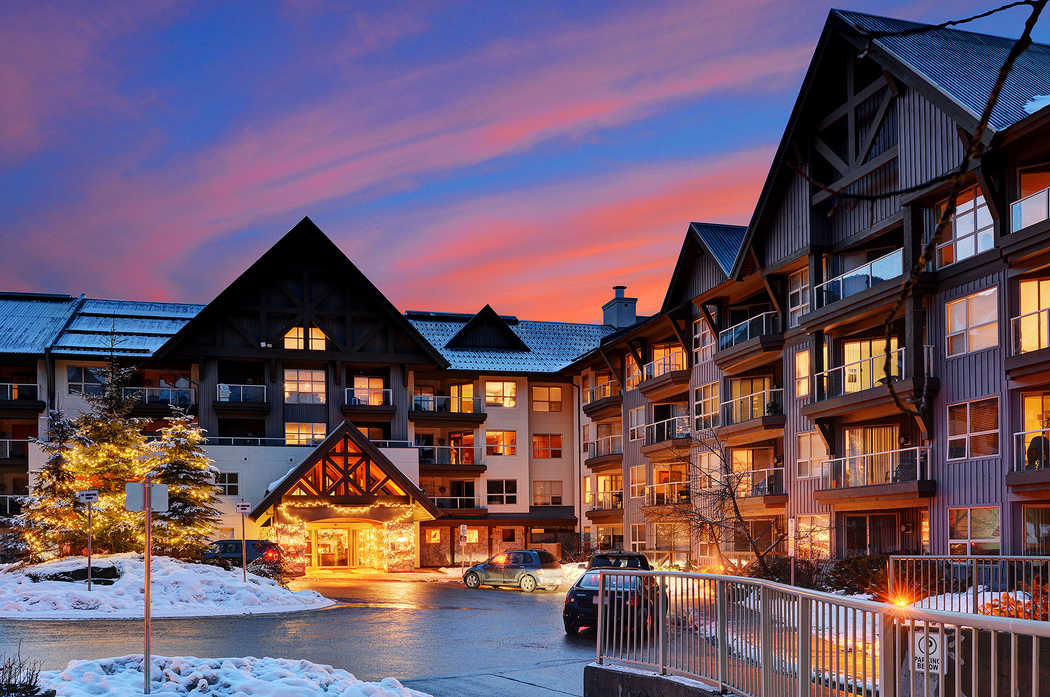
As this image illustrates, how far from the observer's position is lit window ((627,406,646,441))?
57188 millimetres

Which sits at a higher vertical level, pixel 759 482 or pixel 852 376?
pixel 852 376

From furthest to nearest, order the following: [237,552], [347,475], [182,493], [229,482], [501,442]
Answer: [501,442], [229,482], [347,475], [237,552], [182,493]

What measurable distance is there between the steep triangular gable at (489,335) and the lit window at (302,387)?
10.6m

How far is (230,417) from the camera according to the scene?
197ft

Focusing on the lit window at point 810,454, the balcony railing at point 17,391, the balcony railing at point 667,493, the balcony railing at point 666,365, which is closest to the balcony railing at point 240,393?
the balcony railing at point 17,391

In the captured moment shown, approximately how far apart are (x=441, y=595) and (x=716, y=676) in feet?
89.3

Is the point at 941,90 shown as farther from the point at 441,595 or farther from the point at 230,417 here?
the point at 230,417

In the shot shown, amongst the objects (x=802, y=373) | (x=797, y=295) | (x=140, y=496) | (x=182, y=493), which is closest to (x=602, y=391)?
(x=797, y=295)

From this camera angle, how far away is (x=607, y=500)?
2452 inches

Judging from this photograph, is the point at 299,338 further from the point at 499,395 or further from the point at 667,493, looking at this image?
the point at 667,493

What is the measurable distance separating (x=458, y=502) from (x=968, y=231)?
3992 centimetres

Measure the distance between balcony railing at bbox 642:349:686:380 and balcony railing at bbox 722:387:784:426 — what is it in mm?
5537

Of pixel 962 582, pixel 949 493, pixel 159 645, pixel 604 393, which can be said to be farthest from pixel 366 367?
pixel 962 582

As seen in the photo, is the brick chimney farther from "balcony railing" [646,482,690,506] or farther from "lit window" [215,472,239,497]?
"lit window" [215,472,239,497]
